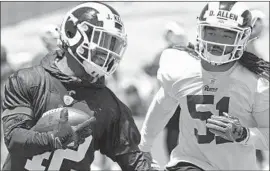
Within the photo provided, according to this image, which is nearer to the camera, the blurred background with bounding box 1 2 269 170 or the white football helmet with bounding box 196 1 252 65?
the white football helmet with bounding box 196 1 252 65

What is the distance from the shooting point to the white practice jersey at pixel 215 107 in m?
4.76

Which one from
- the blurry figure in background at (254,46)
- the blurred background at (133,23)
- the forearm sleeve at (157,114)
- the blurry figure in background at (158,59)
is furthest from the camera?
the blurred background at (133,23)

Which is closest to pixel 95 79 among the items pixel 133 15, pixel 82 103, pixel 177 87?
pixel 82 103

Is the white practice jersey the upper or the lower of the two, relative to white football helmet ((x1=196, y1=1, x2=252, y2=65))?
lower

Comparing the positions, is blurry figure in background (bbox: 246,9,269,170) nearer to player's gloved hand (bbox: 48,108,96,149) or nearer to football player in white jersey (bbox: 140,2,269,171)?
football player in white jersey (bbox: 140,2,269,171)

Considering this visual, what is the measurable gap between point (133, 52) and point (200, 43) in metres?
9.27

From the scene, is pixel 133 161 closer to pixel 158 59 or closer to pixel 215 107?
pixel 215 107

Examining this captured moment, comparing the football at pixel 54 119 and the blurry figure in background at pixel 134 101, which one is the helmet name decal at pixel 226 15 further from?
the blurry figure in background at pixel 134 101

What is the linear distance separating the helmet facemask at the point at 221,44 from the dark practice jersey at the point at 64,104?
0.81 metres

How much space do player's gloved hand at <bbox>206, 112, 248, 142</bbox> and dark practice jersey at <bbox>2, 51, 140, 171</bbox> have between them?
1.74 feet

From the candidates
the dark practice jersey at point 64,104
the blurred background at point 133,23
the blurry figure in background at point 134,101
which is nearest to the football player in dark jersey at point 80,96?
the dark practice jersey at point 64,104

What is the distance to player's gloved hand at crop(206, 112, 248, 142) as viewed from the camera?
445 centimetres

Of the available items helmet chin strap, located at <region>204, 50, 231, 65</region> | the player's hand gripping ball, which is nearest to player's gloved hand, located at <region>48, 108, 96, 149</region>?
the player's hand gripping ball

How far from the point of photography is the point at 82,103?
400cm
